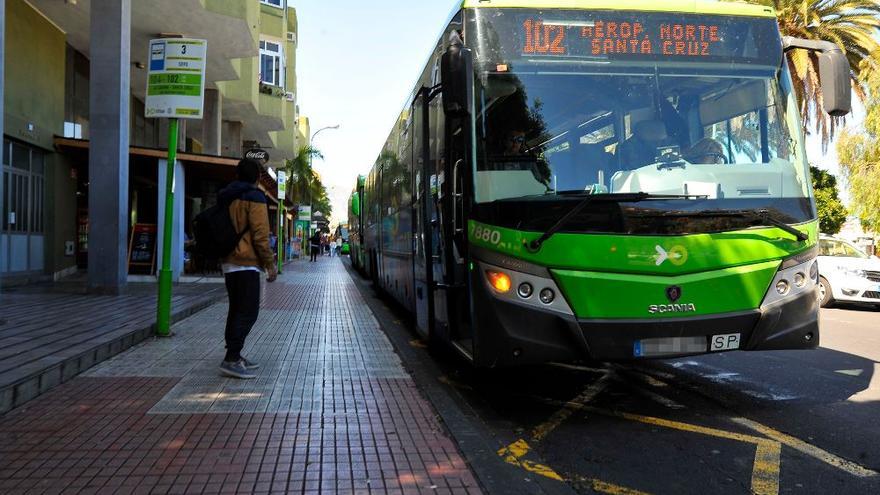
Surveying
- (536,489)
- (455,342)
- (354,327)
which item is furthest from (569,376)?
(354,327)

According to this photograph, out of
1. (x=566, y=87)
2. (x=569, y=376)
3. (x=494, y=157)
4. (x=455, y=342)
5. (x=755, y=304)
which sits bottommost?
(x=569, y=376)

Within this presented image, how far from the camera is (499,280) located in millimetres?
4809

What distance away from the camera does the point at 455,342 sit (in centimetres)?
568

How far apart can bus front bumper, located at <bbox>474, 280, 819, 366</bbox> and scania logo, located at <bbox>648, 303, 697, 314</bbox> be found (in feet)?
0.21

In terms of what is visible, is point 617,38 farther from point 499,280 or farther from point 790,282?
point 790,282

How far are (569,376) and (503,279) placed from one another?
241cm

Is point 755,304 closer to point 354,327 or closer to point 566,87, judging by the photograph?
point 566,87

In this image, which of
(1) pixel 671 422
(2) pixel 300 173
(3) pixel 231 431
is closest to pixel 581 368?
(1) pixel 671 422

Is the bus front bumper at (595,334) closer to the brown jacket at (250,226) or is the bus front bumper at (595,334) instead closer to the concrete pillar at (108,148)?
the brown jacket at (250,226)

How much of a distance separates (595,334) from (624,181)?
1.19 metres

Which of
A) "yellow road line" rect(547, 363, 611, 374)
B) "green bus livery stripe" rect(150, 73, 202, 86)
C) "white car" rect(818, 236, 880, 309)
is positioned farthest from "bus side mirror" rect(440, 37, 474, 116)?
"white car" rect(818, 236, 880, 309)

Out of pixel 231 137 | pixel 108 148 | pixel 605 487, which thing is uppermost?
pixel 231 137

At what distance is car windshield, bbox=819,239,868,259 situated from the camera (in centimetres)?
1485

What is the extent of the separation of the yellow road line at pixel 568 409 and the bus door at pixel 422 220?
5.44ft
